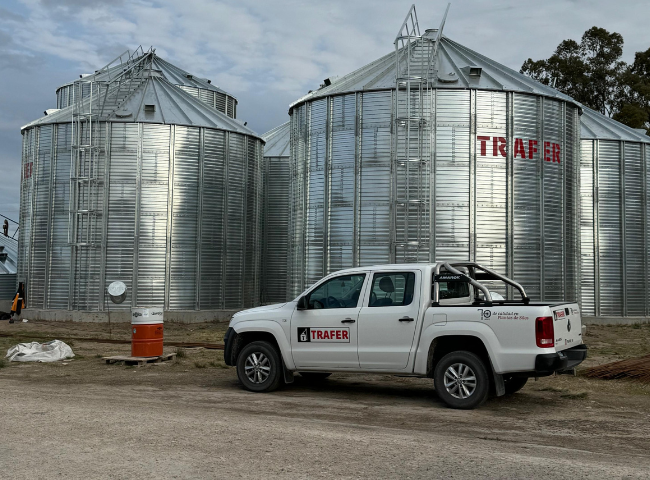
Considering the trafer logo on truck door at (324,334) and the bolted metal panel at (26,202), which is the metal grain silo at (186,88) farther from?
the trafer logo on truck door at (324,334)

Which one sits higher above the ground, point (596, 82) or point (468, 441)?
point (596, 82)

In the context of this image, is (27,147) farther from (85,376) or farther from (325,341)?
(325,341)

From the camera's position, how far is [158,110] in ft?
97.0

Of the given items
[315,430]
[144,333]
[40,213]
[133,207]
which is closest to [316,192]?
[133,207]

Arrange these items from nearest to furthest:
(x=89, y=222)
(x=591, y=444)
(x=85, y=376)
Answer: (x=591, y=444) < (x=85, y=376) < (x=89, y=222)

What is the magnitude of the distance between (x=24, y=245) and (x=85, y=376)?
1833cm

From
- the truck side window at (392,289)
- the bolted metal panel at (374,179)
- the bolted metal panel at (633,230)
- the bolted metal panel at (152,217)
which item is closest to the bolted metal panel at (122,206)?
the bolted metal panel at (152,217)

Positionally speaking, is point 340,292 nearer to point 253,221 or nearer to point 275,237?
point 253,221

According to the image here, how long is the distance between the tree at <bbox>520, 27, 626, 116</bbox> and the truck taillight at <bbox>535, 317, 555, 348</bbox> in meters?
53.1

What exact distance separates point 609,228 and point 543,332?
21.1 metres

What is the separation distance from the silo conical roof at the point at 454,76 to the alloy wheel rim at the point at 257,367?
12.4 meters

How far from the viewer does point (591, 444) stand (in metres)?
8.08

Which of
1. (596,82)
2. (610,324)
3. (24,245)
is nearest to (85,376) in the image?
(24,245)

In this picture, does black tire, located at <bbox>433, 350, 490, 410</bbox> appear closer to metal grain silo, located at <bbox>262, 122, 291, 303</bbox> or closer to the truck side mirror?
the truck side mirror
